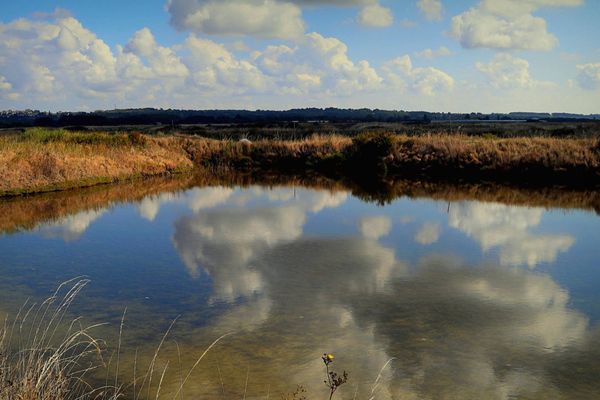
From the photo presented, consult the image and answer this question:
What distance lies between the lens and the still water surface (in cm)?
586

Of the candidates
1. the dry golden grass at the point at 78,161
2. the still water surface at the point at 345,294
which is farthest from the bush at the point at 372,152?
the still water surface at the point at 345,294

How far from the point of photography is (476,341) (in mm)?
6699

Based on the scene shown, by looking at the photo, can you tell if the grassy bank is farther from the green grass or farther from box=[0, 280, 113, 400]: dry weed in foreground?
box=[0, 280, 113, 400]: dry weed in foreground

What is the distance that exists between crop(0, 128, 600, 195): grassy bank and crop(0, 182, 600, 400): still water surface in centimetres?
629

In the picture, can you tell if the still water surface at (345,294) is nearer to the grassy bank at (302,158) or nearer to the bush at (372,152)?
the grassy bank at (302,158)

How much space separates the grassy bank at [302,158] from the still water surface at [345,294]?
20.6ft

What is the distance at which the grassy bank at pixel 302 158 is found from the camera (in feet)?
68.2

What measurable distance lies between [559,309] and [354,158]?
863 inches

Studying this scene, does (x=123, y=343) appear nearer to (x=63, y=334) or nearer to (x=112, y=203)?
(x=63, y=334)

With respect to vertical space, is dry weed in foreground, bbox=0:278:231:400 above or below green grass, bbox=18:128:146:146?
below

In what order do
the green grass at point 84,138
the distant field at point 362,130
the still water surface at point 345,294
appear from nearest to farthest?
the still water surface at point 345,294 → the green grass at point 84,138 → the distant field at point 362,130

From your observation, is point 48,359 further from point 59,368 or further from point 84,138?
point 84,138

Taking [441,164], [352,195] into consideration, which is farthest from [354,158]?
[352,195]

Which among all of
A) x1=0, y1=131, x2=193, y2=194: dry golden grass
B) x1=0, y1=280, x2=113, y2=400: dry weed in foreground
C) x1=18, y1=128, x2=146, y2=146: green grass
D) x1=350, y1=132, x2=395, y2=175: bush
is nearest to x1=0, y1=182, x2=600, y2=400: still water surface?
x1=0, y1=280, x2=113, y2=400: dry weed in foreground
